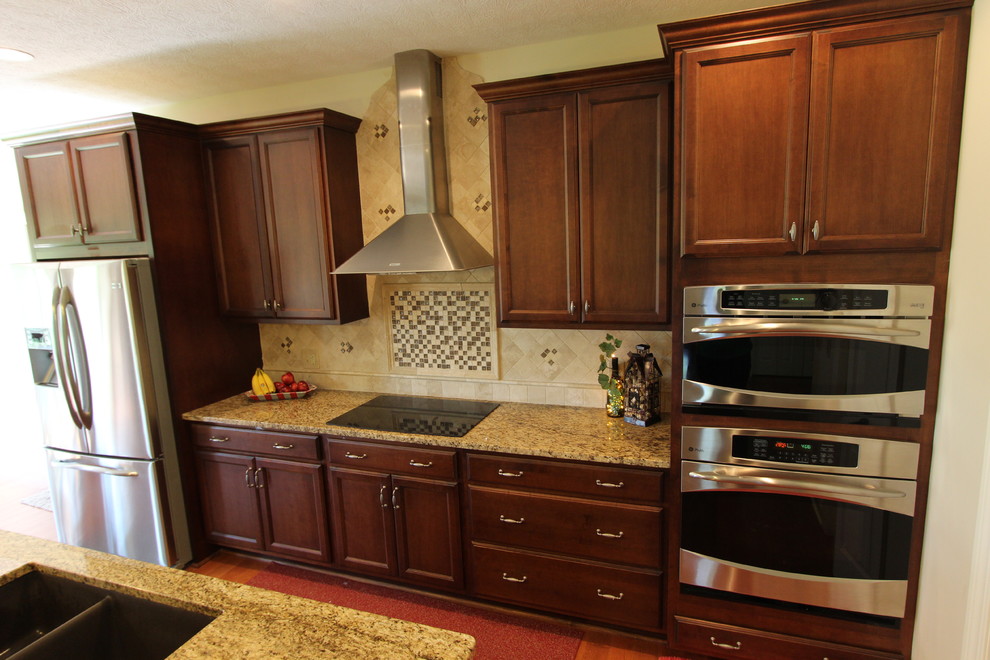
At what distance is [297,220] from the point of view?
2.98 meters

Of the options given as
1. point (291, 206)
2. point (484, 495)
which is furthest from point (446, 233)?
point (484, 495)

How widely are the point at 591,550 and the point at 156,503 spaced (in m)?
2.29

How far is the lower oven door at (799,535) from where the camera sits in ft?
6.24

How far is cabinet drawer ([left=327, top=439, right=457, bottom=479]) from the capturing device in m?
2.51

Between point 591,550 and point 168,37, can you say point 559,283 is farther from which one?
point 168,37

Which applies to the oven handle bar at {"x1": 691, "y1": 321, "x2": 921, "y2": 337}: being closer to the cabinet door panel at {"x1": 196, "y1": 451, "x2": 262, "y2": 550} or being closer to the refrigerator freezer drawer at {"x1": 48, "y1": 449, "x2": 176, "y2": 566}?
the cabinet door panel at {"x1": 196, "y1": 451, "x2": 262, "y2": 550}

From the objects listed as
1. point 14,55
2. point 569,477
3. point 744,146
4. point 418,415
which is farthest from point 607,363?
point 14,55

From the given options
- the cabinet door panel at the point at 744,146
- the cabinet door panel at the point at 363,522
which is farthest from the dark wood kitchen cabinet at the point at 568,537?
the cabinet door panel at the point at 744,146

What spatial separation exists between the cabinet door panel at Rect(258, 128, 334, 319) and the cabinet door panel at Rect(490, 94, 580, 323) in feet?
3.36

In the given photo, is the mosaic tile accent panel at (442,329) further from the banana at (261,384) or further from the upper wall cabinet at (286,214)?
the banana at (261,384)

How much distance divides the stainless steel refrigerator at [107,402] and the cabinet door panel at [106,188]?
218 mm

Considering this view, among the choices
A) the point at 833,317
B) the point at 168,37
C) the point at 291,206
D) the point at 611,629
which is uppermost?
the point at 168,37

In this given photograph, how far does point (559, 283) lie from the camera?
2.50 m

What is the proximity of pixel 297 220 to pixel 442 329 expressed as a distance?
98 centimetres
